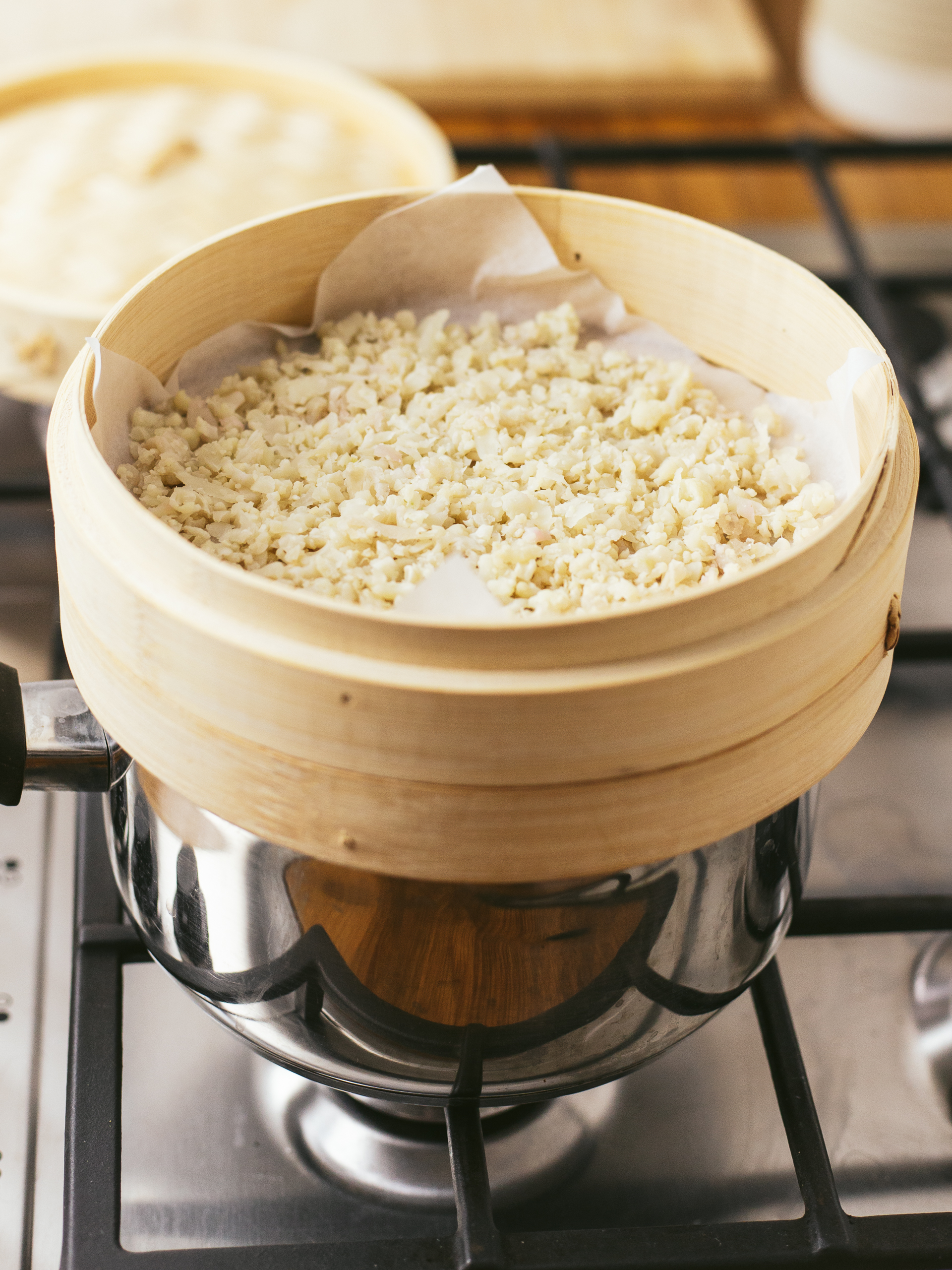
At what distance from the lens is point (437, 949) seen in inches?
17.2

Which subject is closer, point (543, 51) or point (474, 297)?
point (474, 297)

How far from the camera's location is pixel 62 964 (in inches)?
24.3

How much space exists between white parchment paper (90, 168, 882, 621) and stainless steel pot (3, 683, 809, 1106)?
0.48 ft

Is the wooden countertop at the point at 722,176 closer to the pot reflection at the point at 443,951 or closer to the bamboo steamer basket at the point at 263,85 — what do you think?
the bamboo steamer basket at the point at 263,85

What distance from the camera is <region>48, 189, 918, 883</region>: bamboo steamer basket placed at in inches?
14.5

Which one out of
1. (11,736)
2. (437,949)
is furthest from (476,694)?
(11,736)

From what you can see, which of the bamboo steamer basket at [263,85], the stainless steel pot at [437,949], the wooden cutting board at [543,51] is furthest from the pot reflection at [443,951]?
the wooden cutting board at [543,51]

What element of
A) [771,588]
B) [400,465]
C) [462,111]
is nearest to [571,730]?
[771,588]

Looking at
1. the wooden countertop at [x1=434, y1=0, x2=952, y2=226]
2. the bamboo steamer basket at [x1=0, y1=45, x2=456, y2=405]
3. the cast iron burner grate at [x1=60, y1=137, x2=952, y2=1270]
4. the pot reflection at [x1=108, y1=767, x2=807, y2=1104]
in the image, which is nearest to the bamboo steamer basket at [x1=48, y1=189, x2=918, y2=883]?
the pot reflection at [x1=108, y1=767, x2=807, y2=1104]

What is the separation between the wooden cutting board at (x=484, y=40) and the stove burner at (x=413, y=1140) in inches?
41.8

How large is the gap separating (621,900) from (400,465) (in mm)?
196

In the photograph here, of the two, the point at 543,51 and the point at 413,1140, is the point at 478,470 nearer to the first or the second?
the point at 413,1140

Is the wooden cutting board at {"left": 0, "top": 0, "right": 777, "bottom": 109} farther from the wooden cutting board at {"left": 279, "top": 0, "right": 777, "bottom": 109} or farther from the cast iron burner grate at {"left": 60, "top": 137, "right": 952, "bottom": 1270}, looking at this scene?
the cast iron burner grate at {"left": 60, "top": 137, "right": 952, "bottom": 1270}

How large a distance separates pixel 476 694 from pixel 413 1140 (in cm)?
32
